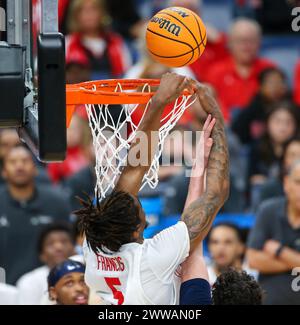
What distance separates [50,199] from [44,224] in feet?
0.92

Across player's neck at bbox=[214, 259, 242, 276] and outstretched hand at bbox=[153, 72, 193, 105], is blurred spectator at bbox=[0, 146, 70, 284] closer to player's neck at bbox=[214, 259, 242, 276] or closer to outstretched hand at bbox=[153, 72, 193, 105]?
player's neck at bbox=[214, 259, 242, 276]

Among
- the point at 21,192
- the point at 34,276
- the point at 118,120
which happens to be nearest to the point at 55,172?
the point at 21,192

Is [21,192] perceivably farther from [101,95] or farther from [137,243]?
[137,243]

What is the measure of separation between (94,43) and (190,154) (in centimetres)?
237

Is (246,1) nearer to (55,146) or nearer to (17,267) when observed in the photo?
(17,267)

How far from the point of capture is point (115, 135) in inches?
234

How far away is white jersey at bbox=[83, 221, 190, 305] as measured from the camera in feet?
17.6

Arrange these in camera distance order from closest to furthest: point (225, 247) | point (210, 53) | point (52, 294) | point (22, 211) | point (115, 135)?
point (115, 135), point (52, 294), point (225, 247), point (22, 211), point (210, 53)

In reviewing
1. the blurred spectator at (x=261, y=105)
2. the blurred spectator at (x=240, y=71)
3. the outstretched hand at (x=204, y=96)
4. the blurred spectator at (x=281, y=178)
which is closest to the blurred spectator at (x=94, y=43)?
the blurred spectator at (x=240, y=71)

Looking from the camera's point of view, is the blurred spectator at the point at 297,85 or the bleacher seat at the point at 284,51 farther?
the bleacher seat at the point at 284,51

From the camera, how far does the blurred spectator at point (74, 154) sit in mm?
9906

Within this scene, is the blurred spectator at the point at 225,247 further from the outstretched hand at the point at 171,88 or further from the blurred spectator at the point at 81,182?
the outstretched hand at the point at 171,88

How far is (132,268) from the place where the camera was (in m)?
5.38

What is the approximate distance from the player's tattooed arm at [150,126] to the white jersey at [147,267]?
41cm
